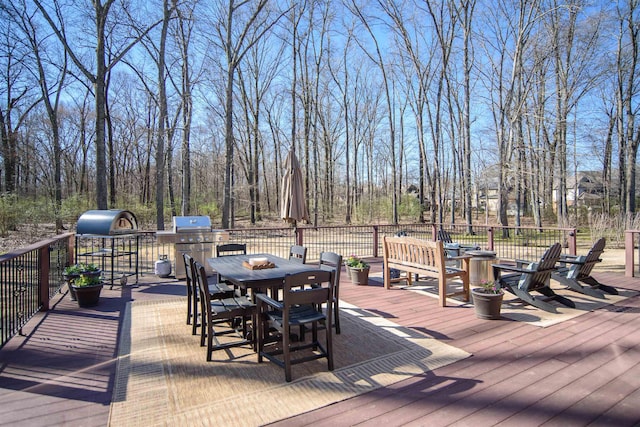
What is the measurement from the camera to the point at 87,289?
4922 millimetres

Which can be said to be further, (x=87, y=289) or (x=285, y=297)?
(x=87, y=289)

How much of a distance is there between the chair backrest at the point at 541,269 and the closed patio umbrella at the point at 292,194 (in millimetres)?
3721

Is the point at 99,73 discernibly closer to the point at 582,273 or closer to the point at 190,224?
the point at 190,224

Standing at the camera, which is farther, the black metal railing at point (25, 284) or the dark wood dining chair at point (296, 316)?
the black metal railing at point (25, 284)

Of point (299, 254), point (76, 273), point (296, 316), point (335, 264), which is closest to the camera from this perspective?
point (296, 316)

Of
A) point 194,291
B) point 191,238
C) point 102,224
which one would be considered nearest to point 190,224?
point 191,238

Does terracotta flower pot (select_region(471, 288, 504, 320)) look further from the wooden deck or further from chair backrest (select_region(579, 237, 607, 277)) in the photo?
chair backrest (select_region(579, 237, 607, 277))

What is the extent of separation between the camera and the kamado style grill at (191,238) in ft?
21.4

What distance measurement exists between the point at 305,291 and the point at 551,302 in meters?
3.98

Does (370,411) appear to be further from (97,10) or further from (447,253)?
(97,10)

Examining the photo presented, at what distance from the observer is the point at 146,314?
4.64 metres

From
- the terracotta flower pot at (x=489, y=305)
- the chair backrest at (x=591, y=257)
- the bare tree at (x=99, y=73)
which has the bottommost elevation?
the terracotta flower pot at (x=489, y=305)

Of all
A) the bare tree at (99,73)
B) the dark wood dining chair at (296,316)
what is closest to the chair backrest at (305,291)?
the dark wood dining chair at (296,316)

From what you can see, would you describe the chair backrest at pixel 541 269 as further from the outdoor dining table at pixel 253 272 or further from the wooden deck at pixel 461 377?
the outdoor dining table at pixel 253 272
